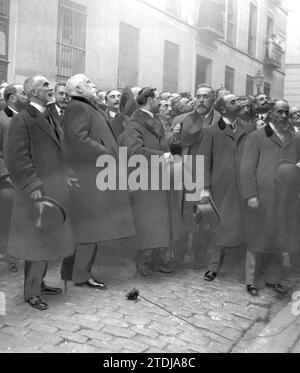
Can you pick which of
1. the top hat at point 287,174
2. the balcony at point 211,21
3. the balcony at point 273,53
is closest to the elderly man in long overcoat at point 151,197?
the top hat at point 287,174

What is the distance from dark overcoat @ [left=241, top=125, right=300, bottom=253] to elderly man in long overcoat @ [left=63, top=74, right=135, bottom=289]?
1.08 m

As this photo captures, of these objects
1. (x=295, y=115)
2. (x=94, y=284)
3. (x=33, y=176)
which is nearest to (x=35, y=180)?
(x=33, y=176)

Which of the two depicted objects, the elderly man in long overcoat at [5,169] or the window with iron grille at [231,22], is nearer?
the elderly man in long overcoat at [5,169]

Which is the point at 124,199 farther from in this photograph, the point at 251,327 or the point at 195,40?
the point at 195,40

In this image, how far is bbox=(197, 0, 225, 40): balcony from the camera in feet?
23.2

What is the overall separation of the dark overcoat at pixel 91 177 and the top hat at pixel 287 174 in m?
1.33

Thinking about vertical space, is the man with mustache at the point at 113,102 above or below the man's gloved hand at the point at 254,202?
above

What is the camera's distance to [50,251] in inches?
146

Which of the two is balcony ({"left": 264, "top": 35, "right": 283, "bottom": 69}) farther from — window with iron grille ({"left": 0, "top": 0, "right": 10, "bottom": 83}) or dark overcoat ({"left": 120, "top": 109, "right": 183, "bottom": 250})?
window with iron grille ({"left": 0, "top": 0, "right": 10, "bottom": 83})

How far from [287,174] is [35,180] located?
2.14 meters

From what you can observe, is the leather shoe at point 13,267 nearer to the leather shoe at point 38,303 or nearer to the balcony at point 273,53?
the leather shoe at point 38,303

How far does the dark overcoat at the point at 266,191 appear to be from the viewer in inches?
174

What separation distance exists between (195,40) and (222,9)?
0.64 m

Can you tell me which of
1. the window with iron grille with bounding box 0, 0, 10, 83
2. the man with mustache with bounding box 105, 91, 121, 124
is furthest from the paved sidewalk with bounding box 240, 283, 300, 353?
the window with iron grille with bounding box 0, 0, 10, 83
